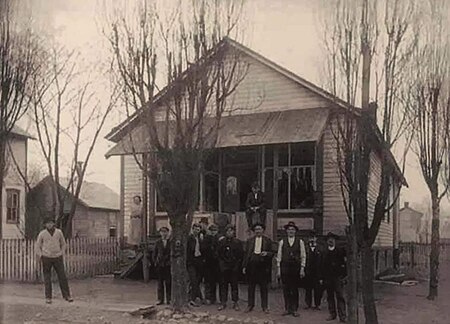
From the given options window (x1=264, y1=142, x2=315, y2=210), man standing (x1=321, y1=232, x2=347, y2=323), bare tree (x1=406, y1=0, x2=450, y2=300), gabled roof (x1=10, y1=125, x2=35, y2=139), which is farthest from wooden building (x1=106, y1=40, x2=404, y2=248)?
gabled roof (x1=10, y1=125, x2=35, y2=139)

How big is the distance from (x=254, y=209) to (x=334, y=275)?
60 cm

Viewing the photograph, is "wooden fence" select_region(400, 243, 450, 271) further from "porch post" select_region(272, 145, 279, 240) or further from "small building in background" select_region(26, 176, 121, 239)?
"small building in background" select_region(26, 176, 121, 239)

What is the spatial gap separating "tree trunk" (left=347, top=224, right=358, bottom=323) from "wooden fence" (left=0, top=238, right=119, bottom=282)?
1217 mm

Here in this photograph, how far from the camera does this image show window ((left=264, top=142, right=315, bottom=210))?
3.28 meters

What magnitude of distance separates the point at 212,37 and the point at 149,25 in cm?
32

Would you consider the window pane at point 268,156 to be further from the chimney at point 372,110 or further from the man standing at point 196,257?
the chimney at point 372,110

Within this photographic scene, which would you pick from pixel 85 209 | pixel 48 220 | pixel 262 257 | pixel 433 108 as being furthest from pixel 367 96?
pixel 48 220

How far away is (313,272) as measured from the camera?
302cm

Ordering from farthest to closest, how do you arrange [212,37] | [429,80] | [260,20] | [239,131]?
[239,131] < [212,37] < [260,20] < [429,80]

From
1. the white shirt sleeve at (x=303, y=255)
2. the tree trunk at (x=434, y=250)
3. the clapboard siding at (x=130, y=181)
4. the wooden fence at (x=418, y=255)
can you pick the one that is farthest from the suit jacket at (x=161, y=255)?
the tree trunk at (x=434, y=250)

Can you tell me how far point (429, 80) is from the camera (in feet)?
8.81

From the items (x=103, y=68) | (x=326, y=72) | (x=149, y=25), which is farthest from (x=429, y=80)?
(x=103, y=68)

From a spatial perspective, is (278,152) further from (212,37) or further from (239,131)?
(212,37)

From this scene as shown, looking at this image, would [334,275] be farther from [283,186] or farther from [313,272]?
[283,186]
